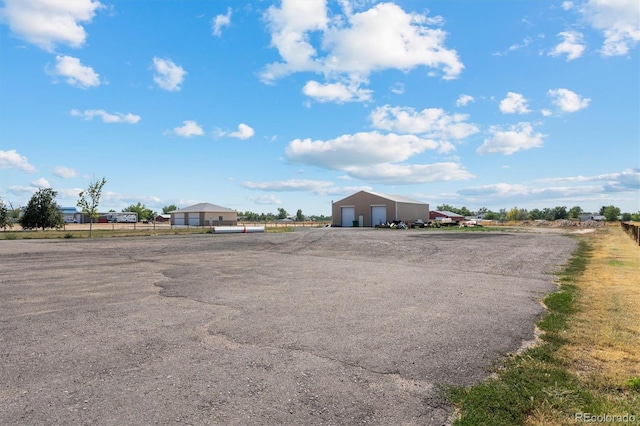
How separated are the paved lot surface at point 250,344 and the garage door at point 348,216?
4830 cm

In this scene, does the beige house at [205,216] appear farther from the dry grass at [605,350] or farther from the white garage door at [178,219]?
the dry grass at [605,350]

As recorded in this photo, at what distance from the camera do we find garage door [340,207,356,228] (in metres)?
58.9

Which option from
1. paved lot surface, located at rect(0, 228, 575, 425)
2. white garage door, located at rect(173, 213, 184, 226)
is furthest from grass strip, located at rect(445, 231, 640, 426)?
white garage door, located at rect(173, 213, 184, 226)

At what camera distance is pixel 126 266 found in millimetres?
12562

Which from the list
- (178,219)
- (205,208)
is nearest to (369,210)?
(205,208)

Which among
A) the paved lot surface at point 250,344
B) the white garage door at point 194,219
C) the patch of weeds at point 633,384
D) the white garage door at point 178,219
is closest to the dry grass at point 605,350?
the patch of weeds at point 633,384

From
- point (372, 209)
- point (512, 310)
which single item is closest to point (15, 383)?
point (512, 310)

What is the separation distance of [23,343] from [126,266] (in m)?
8.11

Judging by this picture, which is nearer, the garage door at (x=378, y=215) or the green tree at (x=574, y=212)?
the garage door at (x=378, y=215)

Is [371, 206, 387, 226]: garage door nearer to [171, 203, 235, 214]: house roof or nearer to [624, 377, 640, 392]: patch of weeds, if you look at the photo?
[171, 203, 235, 214]: house roof

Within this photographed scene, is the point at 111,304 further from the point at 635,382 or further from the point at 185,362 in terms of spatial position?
the point at 635,382

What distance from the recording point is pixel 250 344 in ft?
16.0

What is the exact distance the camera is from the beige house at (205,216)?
67.1 meters

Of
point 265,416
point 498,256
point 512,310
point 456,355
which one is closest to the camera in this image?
point 265,416
